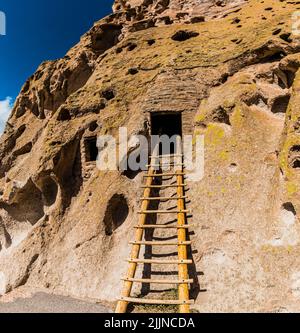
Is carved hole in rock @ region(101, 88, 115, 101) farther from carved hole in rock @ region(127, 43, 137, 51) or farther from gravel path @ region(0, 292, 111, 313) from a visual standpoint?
gravel path @ region(0, 292, 111, 313)

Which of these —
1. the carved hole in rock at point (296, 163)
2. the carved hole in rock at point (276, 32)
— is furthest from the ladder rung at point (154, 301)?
the carved hole in rock at point (276, 32)

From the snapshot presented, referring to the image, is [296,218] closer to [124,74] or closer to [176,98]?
[176,98]

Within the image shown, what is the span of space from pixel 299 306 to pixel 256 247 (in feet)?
4.68

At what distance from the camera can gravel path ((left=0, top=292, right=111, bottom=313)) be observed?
763 cm

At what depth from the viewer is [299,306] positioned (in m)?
6.00

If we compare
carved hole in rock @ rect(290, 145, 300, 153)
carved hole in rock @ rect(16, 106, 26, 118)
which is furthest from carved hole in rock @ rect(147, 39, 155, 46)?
carved hole in rock @ rect(290, 145, 300, 153)

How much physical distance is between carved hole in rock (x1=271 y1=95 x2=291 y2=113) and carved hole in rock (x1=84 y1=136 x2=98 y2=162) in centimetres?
566

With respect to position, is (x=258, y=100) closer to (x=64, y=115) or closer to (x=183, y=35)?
(x=183, y=35)

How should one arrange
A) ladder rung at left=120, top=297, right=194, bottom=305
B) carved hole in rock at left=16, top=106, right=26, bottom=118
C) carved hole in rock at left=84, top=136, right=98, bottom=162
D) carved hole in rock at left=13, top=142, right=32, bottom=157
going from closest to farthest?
ladder rung at left=120, top=297, right=194, bottom=305
carved hole in rock at left=84, top=136, right=98, bottom=162
carved hole in rock at left=13, top=142, right=32, bottom=157
carved hole in rock at left=16, top=106, right=26, bottom=118

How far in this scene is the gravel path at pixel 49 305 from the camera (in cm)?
763

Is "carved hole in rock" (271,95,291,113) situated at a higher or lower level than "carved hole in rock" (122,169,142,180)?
higher

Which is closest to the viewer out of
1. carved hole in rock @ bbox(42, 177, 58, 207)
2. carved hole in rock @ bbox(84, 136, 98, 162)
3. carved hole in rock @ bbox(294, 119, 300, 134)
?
carved hole in rock @ bbox(294, 119, 300, 134)

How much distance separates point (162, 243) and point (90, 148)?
5643 mm

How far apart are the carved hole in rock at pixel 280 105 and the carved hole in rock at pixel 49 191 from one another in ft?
24.6
